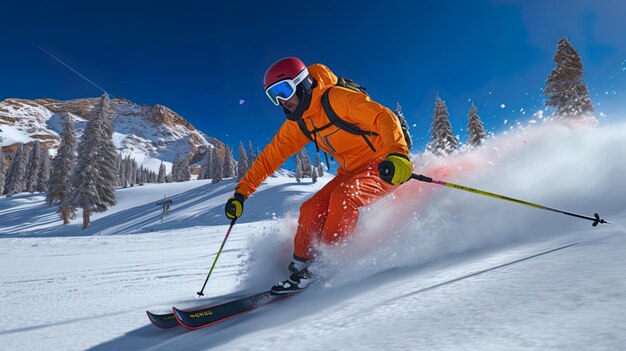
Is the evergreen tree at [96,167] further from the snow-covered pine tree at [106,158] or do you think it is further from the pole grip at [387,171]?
the pole grip at [387,171]

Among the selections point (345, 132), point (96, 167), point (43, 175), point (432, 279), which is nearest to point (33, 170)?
point (43, 175)

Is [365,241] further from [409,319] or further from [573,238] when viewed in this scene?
[409,319]

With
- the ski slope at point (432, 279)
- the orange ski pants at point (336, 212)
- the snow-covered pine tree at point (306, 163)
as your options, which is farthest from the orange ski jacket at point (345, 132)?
the snow-covered pine tree at point (306, 163)

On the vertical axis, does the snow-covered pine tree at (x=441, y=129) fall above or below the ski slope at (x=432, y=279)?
above

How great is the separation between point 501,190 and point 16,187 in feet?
308

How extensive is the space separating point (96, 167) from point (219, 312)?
124 ft

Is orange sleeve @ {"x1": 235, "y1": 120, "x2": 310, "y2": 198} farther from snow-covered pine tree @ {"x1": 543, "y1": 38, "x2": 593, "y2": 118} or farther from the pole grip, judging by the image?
snow-covered pine tree @ {"x1": 543, "y1": 38, "x2": 593, "y2": 118}

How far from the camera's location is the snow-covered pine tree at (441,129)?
31.6m

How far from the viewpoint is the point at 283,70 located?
13.0 ft

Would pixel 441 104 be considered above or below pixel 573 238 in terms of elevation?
above

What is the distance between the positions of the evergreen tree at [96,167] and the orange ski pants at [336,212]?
3623cm

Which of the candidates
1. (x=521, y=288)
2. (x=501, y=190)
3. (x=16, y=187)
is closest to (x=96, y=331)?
(x=521, y=288)

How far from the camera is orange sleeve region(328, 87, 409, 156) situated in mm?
3293

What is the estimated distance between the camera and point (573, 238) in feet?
6.90
